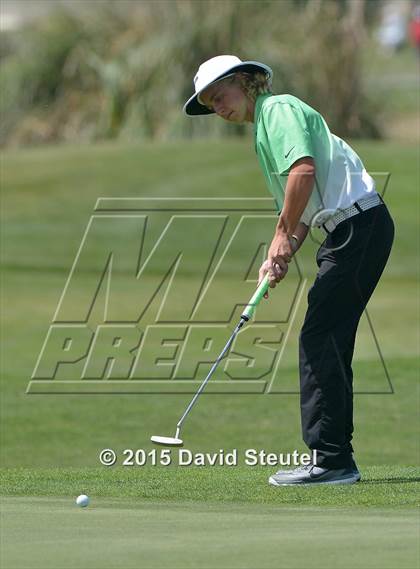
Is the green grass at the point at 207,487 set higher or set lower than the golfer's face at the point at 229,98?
lower

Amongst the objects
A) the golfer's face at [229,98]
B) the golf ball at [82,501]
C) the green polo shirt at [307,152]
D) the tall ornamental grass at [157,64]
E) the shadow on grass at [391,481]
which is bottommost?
the tall ornamental grass at [157,64]

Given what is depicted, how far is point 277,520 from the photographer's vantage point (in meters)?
5.23

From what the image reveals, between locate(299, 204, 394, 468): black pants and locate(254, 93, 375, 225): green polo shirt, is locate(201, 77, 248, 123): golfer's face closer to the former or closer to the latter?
locate(254, 93, 375, 225): green polo shirt

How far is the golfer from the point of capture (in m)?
6.36

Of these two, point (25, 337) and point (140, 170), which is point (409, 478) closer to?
point (25, 337)

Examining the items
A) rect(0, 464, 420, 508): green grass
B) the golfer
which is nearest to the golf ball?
rect(0, 464, 420, 508): green grass

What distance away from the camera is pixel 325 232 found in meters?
6.56

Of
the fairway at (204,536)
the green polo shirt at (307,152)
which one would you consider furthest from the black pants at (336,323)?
the fairway at (204,536)

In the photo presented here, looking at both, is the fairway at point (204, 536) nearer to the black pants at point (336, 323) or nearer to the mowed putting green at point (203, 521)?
the mowed putting green at point (203, 521)

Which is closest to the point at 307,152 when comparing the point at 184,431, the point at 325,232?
the point at 325,232

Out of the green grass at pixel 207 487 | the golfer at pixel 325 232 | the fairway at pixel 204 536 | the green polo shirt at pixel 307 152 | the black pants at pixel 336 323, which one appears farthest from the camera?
Answer: the black pants at pixel 336 323

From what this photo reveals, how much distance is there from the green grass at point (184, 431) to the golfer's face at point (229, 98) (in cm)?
162

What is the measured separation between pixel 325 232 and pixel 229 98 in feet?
2.38

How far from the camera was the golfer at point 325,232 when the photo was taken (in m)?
6.36
